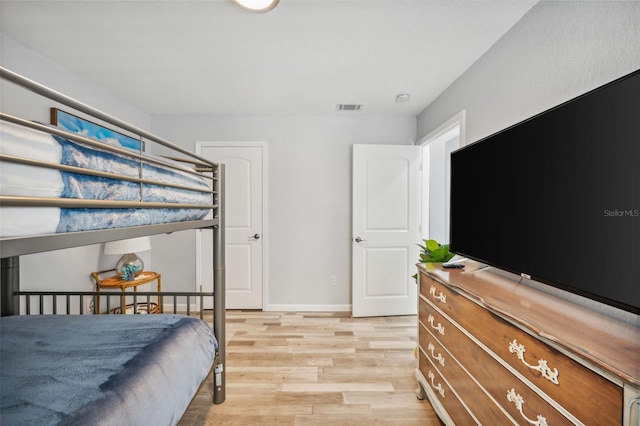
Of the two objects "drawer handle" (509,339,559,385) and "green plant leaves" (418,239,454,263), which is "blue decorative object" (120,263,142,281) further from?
"drawer handle" (509,339,559,385)

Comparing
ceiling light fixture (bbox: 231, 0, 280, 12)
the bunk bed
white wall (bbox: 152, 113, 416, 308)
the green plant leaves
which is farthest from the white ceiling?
the green plant leaves

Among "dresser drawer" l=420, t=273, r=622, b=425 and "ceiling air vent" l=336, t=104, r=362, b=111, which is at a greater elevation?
"ceiling air vent" l=336, t=104, r=362, b=111

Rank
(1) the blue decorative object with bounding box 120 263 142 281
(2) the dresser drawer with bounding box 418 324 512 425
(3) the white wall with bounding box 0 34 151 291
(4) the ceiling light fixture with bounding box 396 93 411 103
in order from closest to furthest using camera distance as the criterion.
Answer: (2) the dresser drawer with bounding box 418 324 512 425 < (3) the white wall with bounding box 0 34 151 291 < (1) the blue decorative object with bounding box 120 263 142 281 < (4) the ceiling light fixture with bounding box 396 93 411 103

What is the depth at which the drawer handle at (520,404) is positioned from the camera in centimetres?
89

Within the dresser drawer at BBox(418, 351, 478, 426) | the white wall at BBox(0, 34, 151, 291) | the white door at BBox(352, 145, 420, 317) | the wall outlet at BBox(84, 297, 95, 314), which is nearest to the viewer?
the dresser drawer at BBox(418, 351, 478, 426)

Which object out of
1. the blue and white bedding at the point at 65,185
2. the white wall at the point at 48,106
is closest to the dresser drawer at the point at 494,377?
the blue and white bedding at the point at 65,185

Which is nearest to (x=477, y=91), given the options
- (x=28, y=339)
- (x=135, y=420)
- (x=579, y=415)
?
(x=579, y=415)

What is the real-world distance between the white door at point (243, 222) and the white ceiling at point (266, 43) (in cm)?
78

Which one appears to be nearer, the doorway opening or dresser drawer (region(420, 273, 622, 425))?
dresser drawer (region(420, 273, 622, 425))

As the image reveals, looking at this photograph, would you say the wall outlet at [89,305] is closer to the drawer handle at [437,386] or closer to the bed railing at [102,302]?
the bed railing at [102,302]

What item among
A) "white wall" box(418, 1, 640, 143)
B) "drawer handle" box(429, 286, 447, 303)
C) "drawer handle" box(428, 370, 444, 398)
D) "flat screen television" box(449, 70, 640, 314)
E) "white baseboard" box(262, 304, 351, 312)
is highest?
"white wall" box(418, 1, 640, 143)

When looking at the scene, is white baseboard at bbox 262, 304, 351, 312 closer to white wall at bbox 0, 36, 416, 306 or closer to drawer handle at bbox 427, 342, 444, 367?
white wall at bbox 0, 36, 416, 306

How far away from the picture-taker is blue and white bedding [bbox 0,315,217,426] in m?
0.83

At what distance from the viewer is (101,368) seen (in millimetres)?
1013
